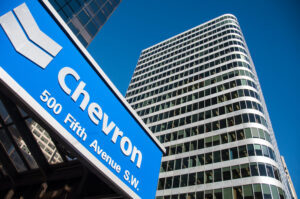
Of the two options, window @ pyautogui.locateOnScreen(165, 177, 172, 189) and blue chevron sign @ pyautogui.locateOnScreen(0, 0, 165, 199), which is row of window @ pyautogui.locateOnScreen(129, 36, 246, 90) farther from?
blue chevron sign @ pyautogui.locateOnScreen(0, 0, 165, 199)

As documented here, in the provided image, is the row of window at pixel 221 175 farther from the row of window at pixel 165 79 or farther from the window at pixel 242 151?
the row of window at pixel 165 79

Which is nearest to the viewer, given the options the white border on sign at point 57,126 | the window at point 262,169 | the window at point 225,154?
the white border on sign at point 57,126

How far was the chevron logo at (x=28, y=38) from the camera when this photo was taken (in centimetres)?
370

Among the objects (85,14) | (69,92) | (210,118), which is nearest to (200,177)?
(210,118)

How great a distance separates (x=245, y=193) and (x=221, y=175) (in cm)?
456

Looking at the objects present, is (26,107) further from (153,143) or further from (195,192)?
(195,192)

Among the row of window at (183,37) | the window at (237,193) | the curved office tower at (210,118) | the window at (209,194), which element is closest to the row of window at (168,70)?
the curved office tower at (210,118)

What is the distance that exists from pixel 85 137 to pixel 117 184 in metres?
1.12

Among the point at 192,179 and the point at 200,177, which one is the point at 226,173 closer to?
the point at 200,177

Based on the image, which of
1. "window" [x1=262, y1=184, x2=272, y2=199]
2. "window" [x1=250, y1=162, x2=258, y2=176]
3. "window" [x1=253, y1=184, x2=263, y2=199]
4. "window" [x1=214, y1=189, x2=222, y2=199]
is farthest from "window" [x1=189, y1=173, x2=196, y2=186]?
"window" [x1=262, y1=184, x2=272, y2=199]

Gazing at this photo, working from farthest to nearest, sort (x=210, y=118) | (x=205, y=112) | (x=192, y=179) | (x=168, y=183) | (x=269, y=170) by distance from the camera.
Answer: (x=205, y=112), (x=210, y=118), (x=168, y=183), (x=192, y=179), (x=269, y=170)

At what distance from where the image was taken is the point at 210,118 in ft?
144

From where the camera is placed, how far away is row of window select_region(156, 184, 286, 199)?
97.1 ft

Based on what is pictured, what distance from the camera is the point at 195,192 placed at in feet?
115
